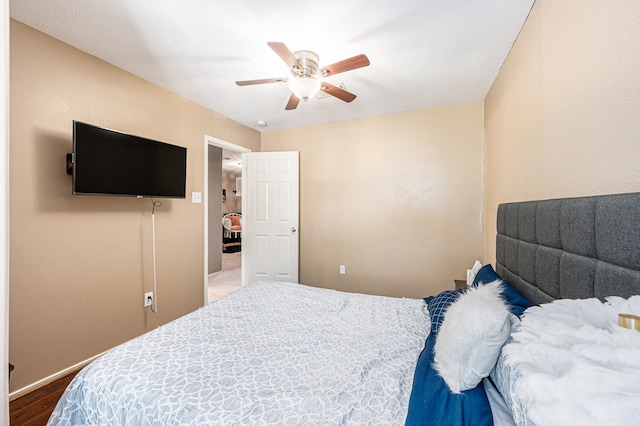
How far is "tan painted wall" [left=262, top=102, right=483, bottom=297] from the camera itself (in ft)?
10.4

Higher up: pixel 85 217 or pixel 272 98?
pixel 272 98

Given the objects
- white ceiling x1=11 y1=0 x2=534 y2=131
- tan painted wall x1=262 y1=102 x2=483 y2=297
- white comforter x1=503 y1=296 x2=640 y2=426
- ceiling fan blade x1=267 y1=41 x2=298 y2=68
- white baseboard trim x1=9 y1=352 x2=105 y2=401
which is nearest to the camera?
white comforter x1=503 y1=296 x2=640 y2=426

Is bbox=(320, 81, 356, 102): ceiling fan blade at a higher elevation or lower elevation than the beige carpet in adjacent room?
higher

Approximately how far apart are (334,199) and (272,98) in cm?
157

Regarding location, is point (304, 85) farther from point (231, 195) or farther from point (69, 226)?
point (231, 195)

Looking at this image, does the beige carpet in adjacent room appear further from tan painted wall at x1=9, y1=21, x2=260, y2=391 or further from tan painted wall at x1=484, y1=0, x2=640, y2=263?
tan painted wall at x1=484, y1=0, x2=640, y2=263

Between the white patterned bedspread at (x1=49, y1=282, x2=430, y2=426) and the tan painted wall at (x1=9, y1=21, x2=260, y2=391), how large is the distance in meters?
1.20

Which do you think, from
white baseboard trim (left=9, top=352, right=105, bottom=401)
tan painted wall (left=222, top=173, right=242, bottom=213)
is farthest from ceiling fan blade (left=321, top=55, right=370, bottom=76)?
tan painted wall (left=222, top=173, right=242, bottom=213)

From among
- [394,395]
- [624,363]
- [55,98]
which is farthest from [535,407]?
[55,98]

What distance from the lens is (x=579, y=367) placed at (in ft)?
1.70

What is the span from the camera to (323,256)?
389 cm

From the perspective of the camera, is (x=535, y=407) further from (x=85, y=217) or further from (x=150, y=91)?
(x=150, y=91)

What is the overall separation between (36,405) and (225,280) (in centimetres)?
312

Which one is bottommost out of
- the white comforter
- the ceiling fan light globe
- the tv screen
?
the white comforter
